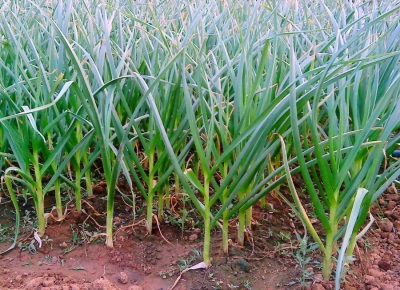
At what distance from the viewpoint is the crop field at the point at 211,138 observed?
1.12m

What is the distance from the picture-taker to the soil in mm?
1252

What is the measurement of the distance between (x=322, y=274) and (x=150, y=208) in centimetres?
53

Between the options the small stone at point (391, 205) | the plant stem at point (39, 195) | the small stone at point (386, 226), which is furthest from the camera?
the small stone at point (391, 205)

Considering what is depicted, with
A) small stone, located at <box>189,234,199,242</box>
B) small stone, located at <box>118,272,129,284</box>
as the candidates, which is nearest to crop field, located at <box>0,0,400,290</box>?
small stone, located at <box>189,234,199,242</box>

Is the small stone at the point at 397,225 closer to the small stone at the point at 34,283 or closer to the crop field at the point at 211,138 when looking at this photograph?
the crop field at the point at 211,138

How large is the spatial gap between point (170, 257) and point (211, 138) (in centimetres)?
40

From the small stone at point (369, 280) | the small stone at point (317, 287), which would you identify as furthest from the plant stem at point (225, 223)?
Answer: the small stone at point (369, 280)

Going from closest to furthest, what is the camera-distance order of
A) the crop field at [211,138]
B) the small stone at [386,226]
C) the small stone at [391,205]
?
1. the crop field at [211,138]
2. the small stone at [386,226]
3. the small stone at [391,205]

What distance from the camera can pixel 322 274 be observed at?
48.3 inches

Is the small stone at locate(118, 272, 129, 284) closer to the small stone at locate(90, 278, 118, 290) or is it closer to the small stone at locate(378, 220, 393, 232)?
the small stone at locate(90, 278, 118, 290)

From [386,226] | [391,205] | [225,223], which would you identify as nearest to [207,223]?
[225,223]

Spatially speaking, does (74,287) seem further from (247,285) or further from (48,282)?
(247,285)

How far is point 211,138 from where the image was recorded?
121cm

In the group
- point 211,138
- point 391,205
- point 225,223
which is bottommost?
point 391,205
